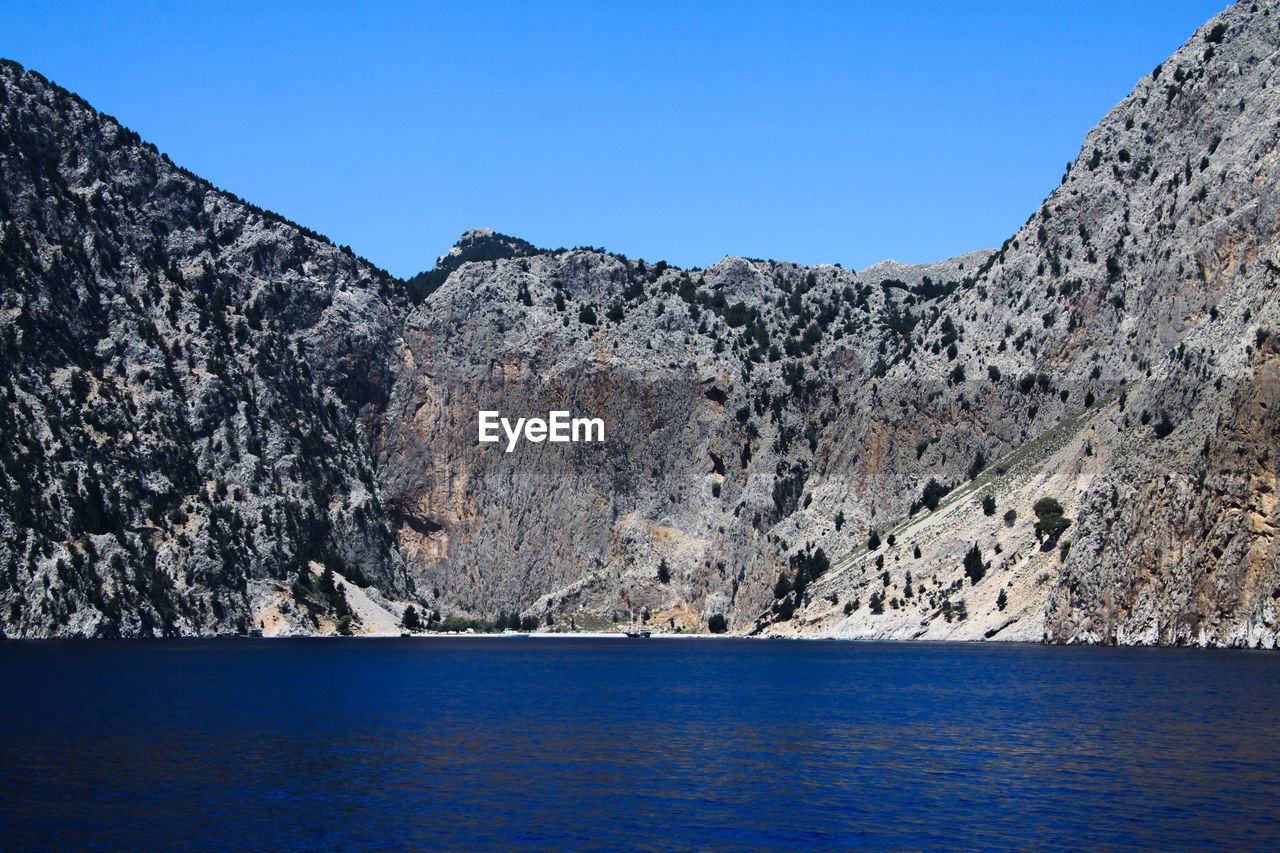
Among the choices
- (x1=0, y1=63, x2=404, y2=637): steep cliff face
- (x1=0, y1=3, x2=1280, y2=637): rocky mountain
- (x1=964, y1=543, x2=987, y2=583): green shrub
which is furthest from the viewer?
(x1=0, y1=63, x2=404, y2=637): steep cliff face

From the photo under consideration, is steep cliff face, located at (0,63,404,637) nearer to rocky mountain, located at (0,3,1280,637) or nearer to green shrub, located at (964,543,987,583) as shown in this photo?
rocky mountain, located at (0,3,1280,637)

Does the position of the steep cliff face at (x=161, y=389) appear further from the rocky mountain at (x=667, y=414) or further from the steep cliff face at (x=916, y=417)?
the steep cliff face at (x=916, y=417)

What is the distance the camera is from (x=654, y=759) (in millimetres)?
42469

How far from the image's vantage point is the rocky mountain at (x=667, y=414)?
91.6 meters

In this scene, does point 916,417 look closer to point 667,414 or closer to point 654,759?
point 667,414

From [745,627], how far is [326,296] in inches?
2944

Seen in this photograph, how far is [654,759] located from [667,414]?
11717 cm

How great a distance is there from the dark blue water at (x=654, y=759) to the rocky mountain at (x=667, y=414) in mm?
21553

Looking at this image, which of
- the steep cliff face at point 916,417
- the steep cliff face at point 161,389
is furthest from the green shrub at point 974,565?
the steep cliff face at point 161,389

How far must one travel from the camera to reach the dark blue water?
A: 3084cm

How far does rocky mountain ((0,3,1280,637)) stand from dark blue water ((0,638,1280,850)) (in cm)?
2155

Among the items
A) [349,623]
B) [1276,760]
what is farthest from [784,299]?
[1276,760]

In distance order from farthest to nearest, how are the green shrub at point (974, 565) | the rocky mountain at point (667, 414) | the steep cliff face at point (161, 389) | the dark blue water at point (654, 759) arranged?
the steep cliff face at point (161, 389) < the green shrub at point (974, 565) < the rocky mountain at point (667, 414) < the dark blue water at point (654, 759)

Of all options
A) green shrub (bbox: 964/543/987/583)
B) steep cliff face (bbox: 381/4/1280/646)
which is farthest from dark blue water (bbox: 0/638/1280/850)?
green shrub (bbox: 964/543/987/583)
